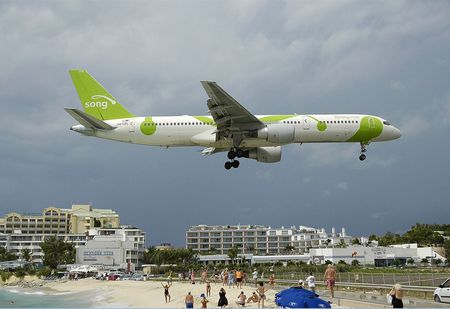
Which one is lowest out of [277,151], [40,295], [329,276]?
[40,295]

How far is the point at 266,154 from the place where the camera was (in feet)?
158

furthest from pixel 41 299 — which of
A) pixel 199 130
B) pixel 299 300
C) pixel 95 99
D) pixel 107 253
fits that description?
pixel 299 300

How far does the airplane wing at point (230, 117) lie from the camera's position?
4141 centimetres

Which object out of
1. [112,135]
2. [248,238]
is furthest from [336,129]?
[248,238]

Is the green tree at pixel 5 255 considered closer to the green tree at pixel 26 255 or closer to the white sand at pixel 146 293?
the green tree at pixel 26 255

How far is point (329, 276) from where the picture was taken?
93.4 feet

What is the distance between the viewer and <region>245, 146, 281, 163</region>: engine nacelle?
4816 centimetres

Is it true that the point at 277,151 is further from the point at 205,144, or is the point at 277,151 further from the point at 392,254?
the point at 392,254

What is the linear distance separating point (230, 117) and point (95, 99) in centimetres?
1373

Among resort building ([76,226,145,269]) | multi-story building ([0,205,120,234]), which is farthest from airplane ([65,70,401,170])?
multi-story building ([0,205,120,234])

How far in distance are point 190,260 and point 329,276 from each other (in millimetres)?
110053

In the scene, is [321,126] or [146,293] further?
[146,293]

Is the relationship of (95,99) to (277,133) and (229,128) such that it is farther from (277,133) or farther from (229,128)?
(277,133)

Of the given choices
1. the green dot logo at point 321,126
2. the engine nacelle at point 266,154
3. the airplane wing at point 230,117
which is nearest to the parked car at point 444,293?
the airplane wing at point 230,117
